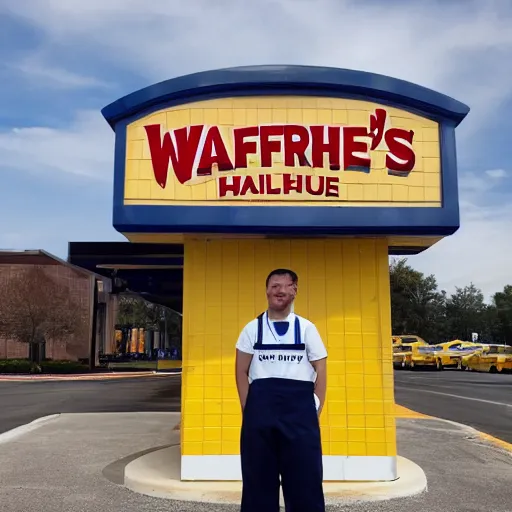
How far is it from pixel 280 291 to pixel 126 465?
4.60m

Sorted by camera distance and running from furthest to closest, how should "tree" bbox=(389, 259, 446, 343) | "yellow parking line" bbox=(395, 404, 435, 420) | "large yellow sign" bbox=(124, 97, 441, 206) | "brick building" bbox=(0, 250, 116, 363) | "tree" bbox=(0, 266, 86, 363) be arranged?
"tree" bbox=(389, 259, 446, 343) < "brick building" bbox=(0, 250, 116, 363) < "tree" bbox=(0, 266, 86, 363) < "yellow parking line" bbox=(395, 404, 435, 420) < "large yellow sign" bbox=(124, 97, 441, 206)

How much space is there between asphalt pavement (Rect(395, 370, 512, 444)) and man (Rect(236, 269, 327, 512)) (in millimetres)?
8148

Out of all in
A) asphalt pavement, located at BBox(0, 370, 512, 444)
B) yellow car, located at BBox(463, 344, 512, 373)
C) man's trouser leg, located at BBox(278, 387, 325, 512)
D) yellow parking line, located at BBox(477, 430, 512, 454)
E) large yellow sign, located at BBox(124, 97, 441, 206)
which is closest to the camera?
man's trouser leg, located at BBox(278, 387, 325, 512)

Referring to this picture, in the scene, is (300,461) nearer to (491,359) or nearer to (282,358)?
(282,358)

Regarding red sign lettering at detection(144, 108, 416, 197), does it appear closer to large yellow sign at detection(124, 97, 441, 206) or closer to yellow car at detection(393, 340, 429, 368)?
large yellow sign at detection(124, 97, 441, 206)

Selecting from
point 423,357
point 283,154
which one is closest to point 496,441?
point 283,154

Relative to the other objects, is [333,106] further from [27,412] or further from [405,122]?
[27,412]

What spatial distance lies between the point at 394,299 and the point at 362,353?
66700mm

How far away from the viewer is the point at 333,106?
6316 mm

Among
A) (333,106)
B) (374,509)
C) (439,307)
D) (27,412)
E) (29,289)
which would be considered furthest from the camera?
(439,307)

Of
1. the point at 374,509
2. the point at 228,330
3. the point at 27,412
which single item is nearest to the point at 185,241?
the point at 228,330

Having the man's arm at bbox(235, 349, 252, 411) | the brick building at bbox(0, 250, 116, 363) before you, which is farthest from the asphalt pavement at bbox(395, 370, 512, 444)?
the brick building at bbox(0, 250, 116, 363)

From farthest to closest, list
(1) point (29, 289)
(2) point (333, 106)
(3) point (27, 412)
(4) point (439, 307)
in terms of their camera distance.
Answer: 1. (4) point (439, 307)
2. (1) point (29, 289)
3. (3) point (27, 412)
4. (2) point (333, 106)

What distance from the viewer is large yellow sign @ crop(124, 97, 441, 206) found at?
6117mm
